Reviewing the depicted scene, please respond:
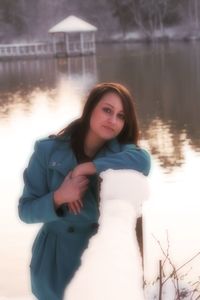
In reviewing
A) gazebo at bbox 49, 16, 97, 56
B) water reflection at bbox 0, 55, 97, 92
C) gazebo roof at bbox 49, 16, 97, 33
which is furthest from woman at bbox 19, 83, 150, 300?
gazebo roof at bbox 49, 16, 97, 33

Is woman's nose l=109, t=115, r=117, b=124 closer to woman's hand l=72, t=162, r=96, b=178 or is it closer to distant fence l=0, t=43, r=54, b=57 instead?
woman's hand l=72, t=162, r=96, b=178

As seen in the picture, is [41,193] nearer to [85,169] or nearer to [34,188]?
[34,188]

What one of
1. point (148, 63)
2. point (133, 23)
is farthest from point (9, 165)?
point (133, 23)

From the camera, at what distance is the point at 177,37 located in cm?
3972

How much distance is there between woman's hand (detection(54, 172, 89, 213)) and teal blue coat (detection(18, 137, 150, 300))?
29mm

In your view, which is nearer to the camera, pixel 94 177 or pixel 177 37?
pixel 94 177

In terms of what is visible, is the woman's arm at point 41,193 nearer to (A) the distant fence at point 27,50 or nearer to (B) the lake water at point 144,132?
(B) the lake water at point 144,132

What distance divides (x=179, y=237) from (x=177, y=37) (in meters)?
36.3

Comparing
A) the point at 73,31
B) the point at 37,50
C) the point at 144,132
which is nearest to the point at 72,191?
A: the point at 144,132

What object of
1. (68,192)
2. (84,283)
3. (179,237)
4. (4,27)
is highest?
(4,27)

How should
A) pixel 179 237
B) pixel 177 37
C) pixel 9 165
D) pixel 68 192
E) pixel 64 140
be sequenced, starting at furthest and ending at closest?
pixel 177 37
pixel 9 165
pixel 179 237
pixel 64 140
pixel 68 192

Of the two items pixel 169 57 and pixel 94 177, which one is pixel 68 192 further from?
pixel 169 57

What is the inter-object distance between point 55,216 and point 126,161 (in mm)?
223

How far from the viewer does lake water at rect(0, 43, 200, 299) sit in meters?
4.64
